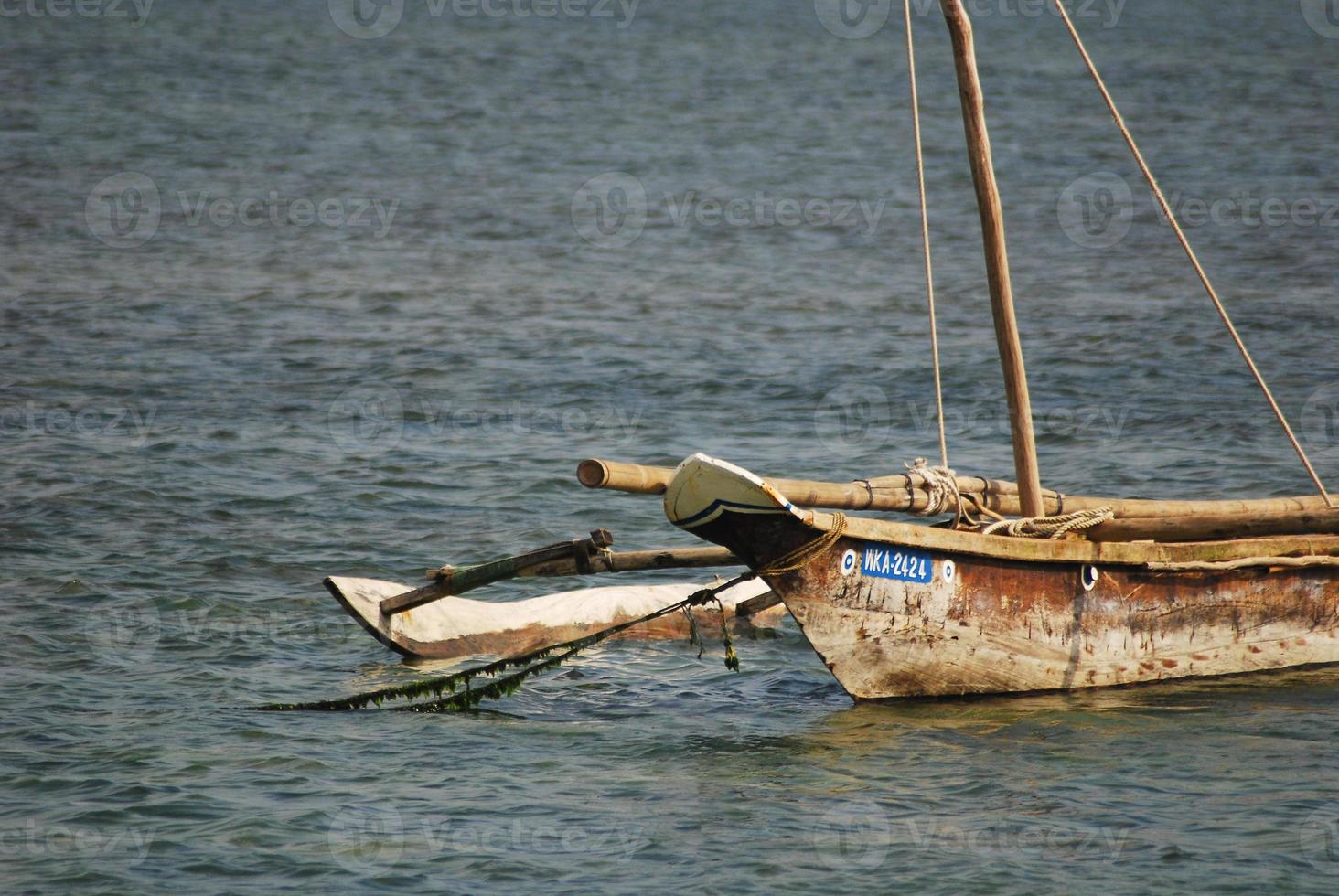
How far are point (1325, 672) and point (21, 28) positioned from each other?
177 feet

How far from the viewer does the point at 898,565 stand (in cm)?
1041

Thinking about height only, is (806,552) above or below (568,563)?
above

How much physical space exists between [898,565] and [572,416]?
420 inches

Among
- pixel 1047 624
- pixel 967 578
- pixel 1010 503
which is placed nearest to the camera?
pixel 967 578

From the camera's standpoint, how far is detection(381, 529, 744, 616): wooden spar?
11406 mm

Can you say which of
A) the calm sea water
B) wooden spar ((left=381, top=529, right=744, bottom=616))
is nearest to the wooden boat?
the calm sea water

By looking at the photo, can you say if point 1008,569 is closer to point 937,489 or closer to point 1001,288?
point 937,489

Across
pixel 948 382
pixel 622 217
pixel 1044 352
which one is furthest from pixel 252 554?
pixel 622 217

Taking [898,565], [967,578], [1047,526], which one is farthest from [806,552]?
[1047,526]

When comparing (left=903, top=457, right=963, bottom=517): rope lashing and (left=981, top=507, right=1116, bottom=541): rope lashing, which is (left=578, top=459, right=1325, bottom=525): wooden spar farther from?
(left=981, top=507, right=1116, bottom=541): rope lashing

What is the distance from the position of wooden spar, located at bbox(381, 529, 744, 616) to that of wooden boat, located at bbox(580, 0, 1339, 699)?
1.07 metres

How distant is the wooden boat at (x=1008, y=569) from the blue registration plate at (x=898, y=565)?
10 millimetres

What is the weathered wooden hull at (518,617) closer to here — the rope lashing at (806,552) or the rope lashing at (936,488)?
the rope lashing at (936,488)

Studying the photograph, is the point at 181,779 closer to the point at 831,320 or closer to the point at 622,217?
the point at 831,320
